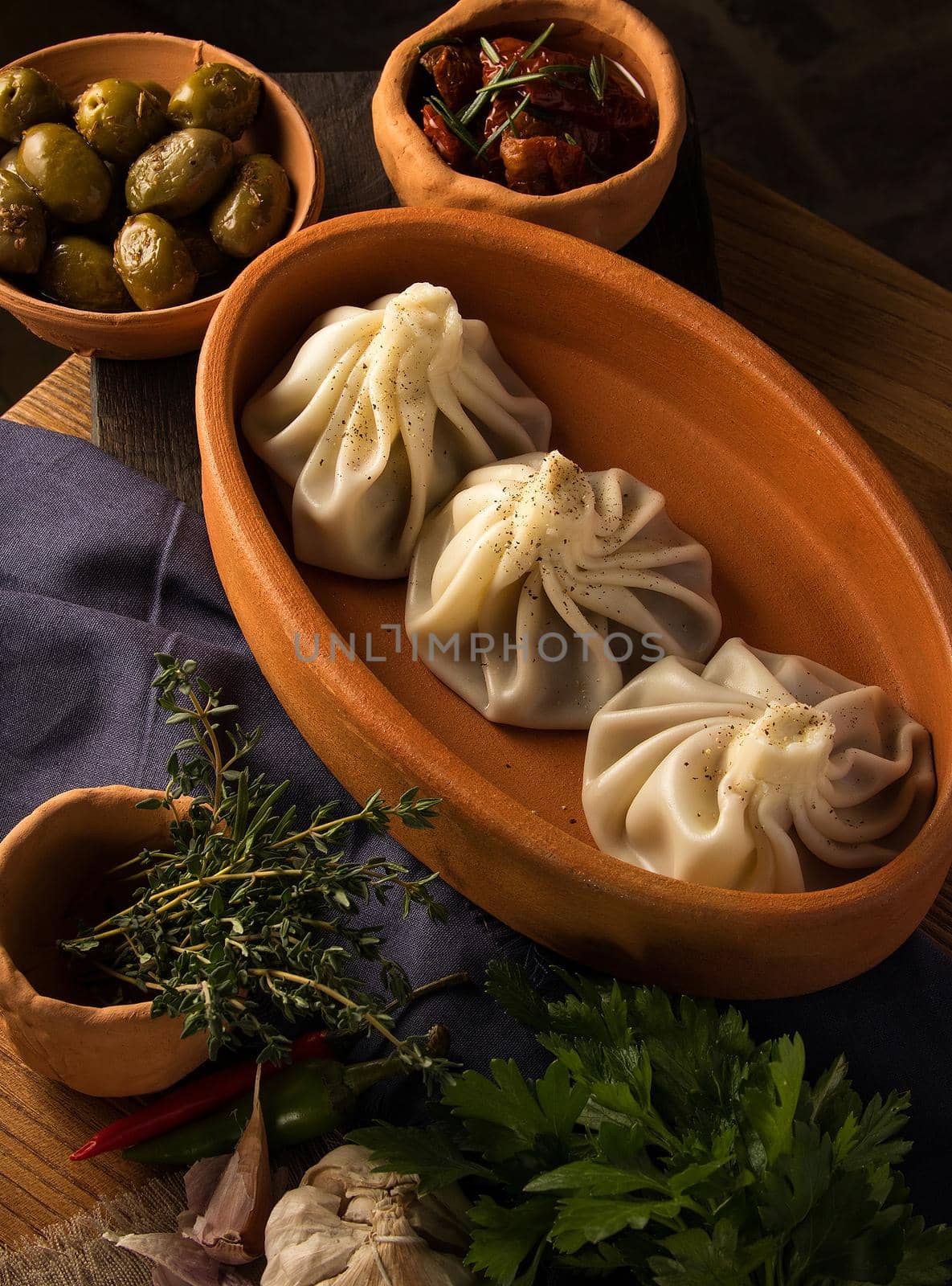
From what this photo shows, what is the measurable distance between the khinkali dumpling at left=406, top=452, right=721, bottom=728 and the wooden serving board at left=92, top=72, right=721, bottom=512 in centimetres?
34

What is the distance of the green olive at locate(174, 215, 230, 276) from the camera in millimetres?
1508

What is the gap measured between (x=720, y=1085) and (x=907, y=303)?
3.83 ft

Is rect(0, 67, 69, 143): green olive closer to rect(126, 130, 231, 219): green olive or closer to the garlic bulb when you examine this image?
rect(126, 130, 231, 219): green olive

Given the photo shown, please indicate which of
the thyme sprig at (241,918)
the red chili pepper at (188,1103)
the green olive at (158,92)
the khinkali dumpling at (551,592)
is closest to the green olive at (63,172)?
the green olive at (158,92)

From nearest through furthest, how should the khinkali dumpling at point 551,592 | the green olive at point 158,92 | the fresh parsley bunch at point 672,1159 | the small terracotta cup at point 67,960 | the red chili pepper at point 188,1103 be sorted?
1. the fresh parsley bunch at point 672,1159
2. the small terracotta cup at point 67,960
3. the red chili pepper at point 188,1103
4. the khinkali dumpling at point 551,592
5. the green olive at point 158,92

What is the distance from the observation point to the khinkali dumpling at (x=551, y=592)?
131 cm

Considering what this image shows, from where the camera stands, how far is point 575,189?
149cm

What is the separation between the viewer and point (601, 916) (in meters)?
1.08

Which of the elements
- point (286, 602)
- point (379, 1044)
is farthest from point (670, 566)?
point (379, 1044)

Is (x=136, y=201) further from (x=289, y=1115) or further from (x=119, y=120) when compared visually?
(x=289, y=1115)

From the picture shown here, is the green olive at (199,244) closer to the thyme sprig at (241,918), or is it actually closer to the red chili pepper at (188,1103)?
the thyme sprig at (241,918)

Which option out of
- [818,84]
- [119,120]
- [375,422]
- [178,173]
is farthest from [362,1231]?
[818,84]

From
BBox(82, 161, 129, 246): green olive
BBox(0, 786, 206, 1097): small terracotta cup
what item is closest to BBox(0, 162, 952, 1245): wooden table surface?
BBox(82, 161, 129, 246): green olive

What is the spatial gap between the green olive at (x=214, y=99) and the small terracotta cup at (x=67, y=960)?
87 centimetres
